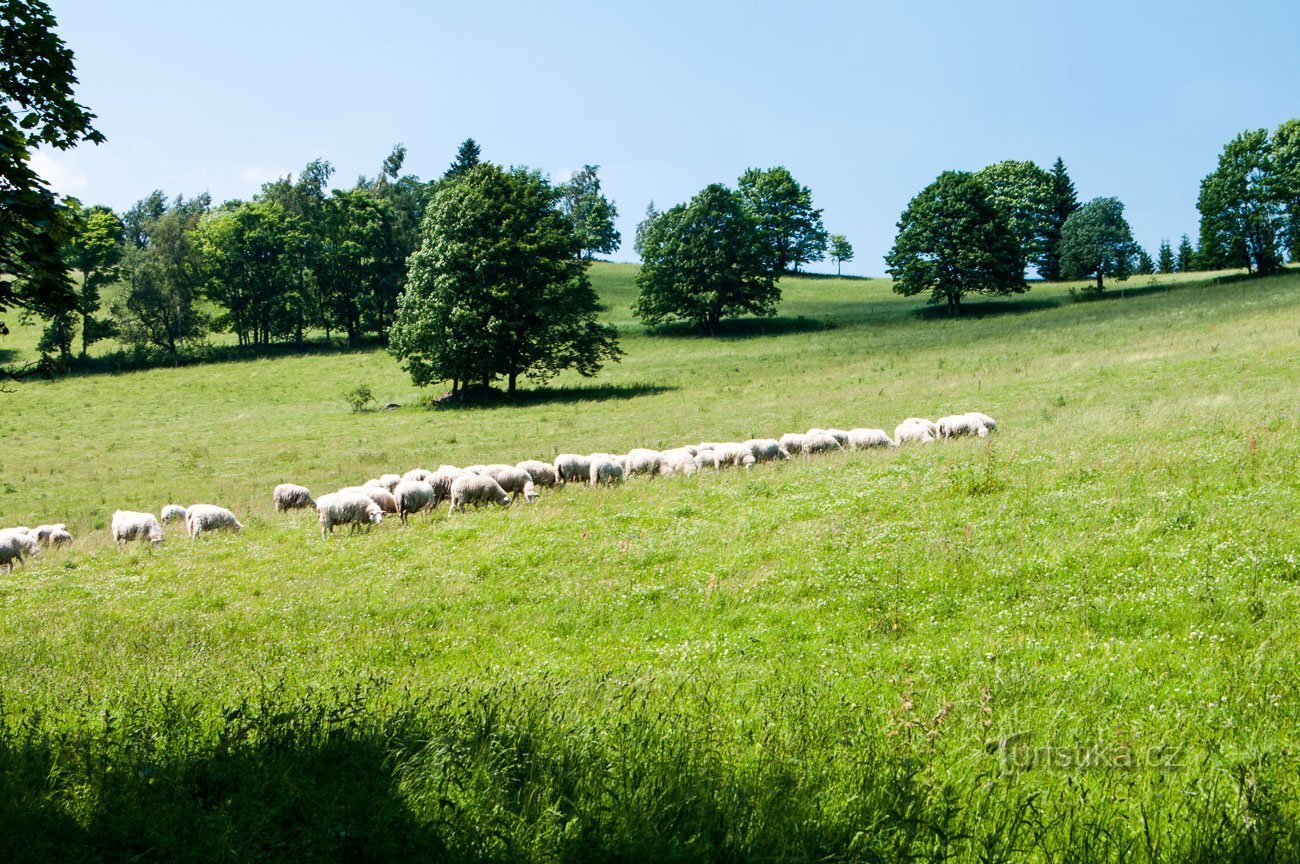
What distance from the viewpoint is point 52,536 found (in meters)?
19.9

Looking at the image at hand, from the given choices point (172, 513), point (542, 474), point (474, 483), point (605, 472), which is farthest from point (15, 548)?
point (605, 472)

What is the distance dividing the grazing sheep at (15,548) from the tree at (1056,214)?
11059 centimetres

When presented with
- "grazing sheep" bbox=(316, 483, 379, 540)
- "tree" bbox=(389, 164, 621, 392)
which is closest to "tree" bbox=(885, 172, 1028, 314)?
"tree" bbox=(389, 164, 621, 392)

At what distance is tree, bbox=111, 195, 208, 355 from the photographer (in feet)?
240

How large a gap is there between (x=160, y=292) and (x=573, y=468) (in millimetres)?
67263

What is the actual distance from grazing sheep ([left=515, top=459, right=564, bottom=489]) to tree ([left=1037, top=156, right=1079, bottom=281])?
10007 cm

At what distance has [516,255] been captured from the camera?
51031mm

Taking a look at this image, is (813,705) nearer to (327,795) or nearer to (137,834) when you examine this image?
(327,795)

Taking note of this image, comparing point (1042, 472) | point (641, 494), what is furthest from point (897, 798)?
point (641, 494)

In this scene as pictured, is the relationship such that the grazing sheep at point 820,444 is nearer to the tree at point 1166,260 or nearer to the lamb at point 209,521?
the lamb at point 209,521

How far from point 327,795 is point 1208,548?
34.1ft

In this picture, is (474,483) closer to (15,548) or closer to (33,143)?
(15,548)

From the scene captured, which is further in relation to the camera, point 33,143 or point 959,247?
point 959,247

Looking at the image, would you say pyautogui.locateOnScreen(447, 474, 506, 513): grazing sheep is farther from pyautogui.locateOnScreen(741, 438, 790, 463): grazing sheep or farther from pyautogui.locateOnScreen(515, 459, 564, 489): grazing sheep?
pyautogui.locateOnScreen(741, 438, 790, 463): grazing sheep
